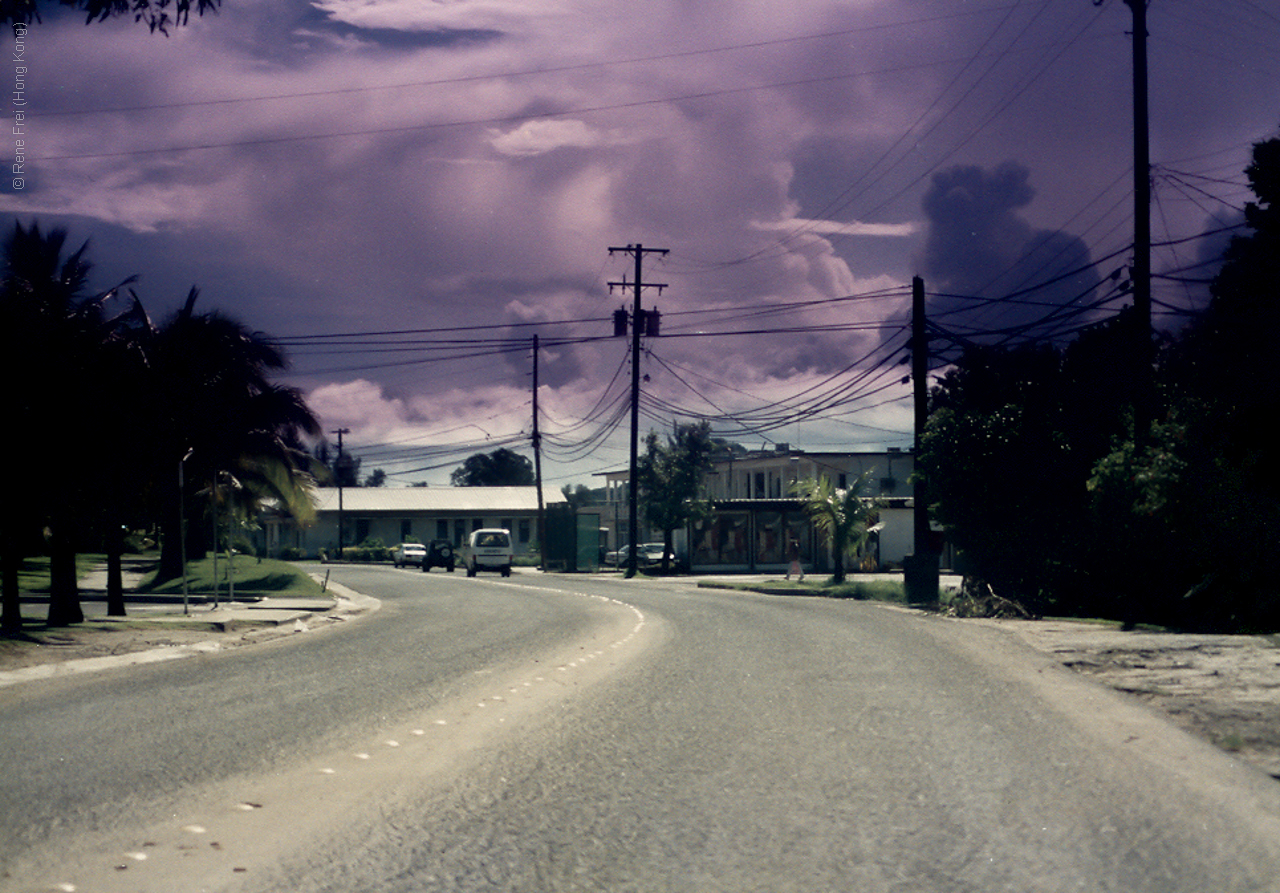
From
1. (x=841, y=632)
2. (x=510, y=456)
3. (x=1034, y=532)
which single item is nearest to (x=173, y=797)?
(x=841, y=632)

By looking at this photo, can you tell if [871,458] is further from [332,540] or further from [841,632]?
[841,632]

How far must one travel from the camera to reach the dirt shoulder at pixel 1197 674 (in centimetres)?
906

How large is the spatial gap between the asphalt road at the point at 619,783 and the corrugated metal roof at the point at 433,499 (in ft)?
229

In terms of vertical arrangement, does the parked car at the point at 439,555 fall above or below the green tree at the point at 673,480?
below

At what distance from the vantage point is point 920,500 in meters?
31.2

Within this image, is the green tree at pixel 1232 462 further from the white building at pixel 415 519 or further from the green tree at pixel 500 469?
the green tree at pixel 500 469

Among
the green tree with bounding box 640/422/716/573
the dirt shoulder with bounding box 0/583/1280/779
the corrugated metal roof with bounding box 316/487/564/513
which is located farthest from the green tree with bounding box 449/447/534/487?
the dirt shoulder with bounding box 0/583/1280/779

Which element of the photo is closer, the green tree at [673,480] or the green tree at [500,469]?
the green tree at [673,480]

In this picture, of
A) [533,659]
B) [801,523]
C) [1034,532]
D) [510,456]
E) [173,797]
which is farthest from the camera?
[510,456]

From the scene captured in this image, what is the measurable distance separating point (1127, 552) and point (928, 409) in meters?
11.6

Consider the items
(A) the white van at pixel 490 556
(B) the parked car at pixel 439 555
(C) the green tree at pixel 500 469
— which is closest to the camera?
(A) the white van at pixel 490 556

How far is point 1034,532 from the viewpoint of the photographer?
2511 centimetres

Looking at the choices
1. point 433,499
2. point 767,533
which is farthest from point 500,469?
point 767,533

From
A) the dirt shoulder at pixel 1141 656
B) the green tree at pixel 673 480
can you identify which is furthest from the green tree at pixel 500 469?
the dirt shoulder at pixel 1141 656
